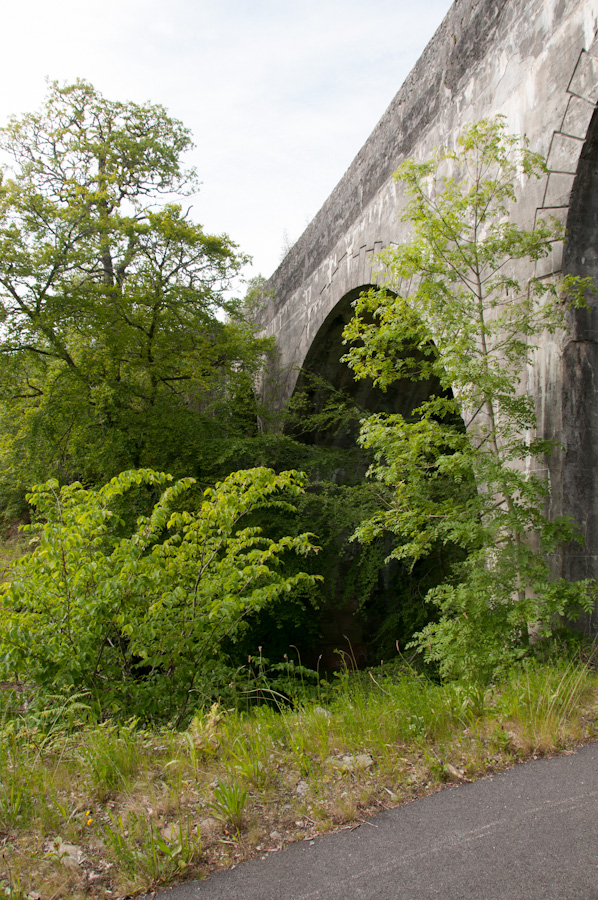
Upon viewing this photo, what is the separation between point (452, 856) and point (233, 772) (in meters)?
0.94

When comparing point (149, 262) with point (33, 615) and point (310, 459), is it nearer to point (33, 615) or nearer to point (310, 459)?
point (310, 459)

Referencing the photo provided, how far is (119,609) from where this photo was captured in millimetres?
3738

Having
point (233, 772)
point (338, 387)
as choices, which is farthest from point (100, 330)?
point (233, 772)

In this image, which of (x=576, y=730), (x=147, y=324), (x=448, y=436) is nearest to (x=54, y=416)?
(x=147, y=324)

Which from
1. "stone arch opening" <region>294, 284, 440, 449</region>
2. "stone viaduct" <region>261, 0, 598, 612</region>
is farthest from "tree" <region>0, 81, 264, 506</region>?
"stone viaduct" <region>261, 0, 598, 612</region>

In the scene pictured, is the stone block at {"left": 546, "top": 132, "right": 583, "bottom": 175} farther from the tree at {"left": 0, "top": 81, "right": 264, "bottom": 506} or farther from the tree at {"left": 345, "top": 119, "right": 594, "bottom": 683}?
the tree at {"left": 0, "top": 81, "right": 264, "bottom": 506}

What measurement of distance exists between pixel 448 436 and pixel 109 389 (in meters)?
5.32

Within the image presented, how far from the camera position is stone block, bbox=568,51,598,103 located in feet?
11.9

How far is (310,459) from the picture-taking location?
8492mm

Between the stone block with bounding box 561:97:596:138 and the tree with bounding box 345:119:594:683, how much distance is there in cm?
26

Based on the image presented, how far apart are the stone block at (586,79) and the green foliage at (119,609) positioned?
10.7 ft

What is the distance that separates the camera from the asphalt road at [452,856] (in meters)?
1.75

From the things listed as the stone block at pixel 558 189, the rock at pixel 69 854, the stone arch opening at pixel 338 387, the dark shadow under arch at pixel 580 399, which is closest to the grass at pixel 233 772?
the rock at pixel 69 854

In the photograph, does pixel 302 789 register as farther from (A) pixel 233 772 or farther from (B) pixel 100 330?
(B) pixel 100 330
